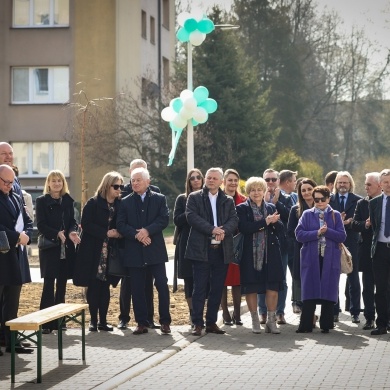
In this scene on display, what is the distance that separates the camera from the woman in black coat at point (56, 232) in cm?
1557

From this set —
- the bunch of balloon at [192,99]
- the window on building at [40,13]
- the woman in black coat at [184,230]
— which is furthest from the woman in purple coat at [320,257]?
the window on building at [40,13]

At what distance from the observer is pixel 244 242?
52.0 feet

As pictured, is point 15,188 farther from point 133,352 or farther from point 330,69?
point 330,69

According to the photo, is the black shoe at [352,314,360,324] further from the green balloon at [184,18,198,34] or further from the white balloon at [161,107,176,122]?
the green balloon at [184,18,198,34]

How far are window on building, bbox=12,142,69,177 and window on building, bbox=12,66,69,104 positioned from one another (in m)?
1.85

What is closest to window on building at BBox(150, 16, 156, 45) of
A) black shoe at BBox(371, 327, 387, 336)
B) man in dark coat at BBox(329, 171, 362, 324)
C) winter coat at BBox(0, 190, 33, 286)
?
man in dark coat at BBox(329, 171, 362, 324)

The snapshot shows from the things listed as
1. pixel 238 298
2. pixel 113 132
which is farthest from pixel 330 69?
pixel 238 298

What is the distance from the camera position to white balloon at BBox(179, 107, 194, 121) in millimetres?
23734

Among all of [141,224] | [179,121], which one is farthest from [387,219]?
[179,121]

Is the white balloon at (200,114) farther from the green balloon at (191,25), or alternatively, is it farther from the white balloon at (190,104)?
the green balloon at (191,25)

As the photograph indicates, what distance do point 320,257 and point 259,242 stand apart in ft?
2.53

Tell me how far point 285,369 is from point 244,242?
3.83 m

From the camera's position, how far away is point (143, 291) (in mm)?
15469

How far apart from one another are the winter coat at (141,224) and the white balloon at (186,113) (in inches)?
328
